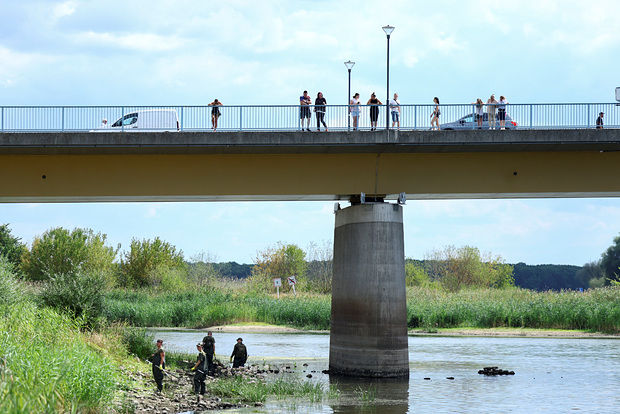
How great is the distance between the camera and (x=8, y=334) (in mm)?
19422

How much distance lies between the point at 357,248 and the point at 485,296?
30006 mm

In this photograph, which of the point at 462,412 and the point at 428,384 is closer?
the point at 462,412

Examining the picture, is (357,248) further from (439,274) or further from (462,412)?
(439,274)

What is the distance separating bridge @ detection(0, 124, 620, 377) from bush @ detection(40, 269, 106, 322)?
10.1 ft

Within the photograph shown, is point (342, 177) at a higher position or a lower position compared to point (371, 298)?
higher

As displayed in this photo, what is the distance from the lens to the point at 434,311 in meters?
47.9

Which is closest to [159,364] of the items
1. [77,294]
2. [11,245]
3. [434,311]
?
[77,294]

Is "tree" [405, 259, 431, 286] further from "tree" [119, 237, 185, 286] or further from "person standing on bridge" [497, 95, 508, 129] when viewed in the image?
"person standing on bridge" [497, 95, 508, 129]

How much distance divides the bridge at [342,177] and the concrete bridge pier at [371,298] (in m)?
0.05

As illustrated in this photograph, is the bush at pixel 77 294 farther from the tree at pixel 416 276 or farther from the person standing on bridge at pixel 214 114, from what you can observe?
the tree at pixel 416 276

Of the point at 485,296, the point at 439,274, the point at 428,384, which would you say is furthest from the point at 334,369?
the point at 439,274

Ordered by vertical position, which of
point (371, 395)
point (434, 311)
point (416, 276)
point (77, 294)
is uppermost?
point (77, 294)

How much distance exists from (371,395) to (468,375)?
20.0 feet

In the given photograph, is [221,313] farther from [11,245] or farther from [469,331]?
[11,245]
